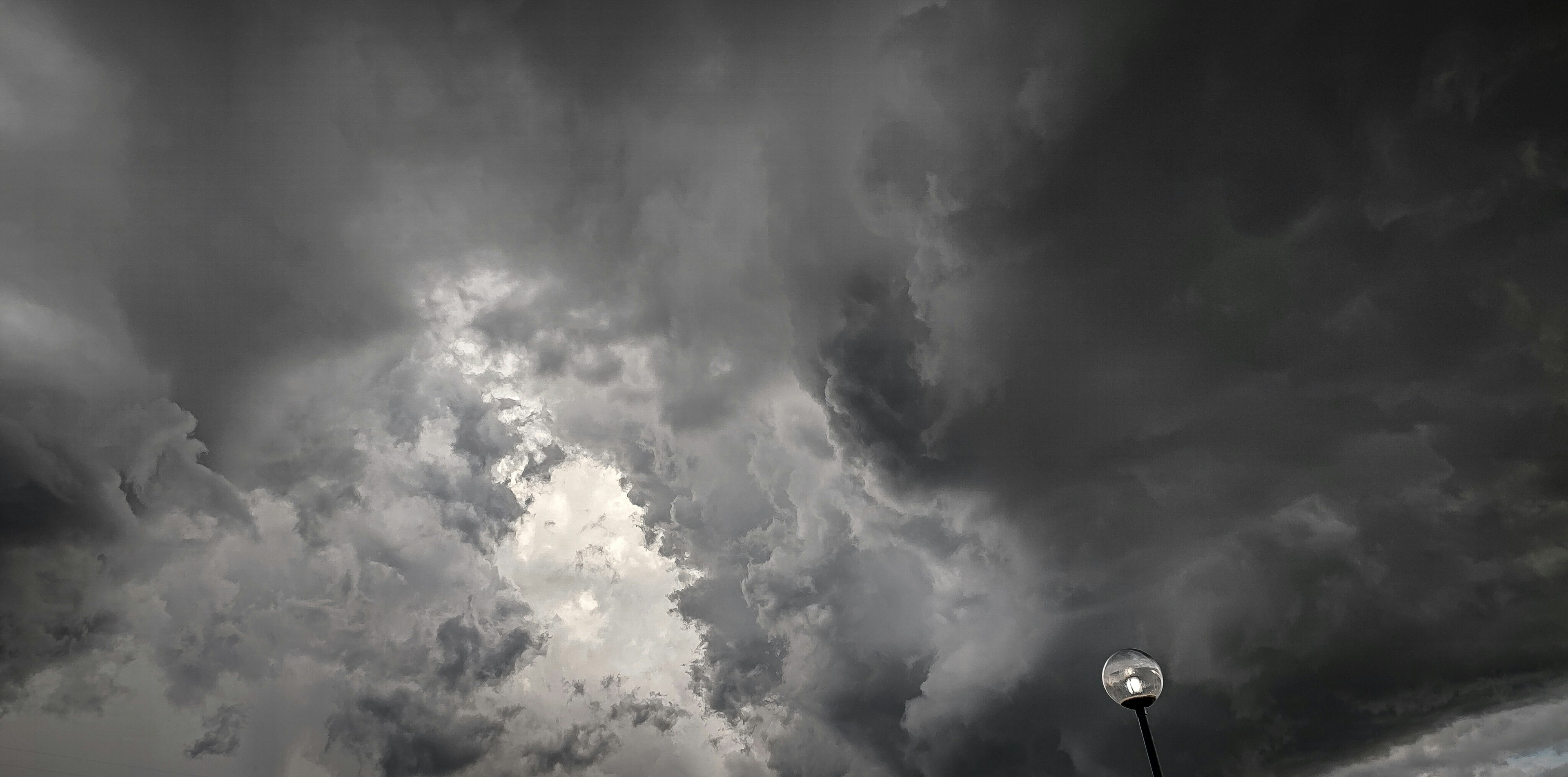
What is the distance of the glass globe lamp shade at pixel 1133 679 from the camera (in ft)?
145

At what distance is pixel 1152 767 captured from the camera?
43.4 metres

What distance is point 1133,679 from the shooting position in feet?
146

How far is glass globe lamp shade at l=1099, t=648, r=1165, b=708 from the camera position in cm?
4428

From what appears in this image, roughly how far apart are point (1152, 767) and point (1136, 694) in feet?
5.94

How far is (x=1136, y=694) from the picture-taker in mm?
44312

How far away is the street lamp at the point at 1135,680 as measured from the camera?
1742 inches

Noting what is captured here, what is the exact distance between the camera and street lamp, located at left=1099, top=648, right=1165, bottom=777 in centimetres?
4425

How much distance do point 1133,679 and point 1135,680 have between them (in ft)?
0.19

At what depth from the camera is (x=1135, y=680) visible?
44.4 metres
